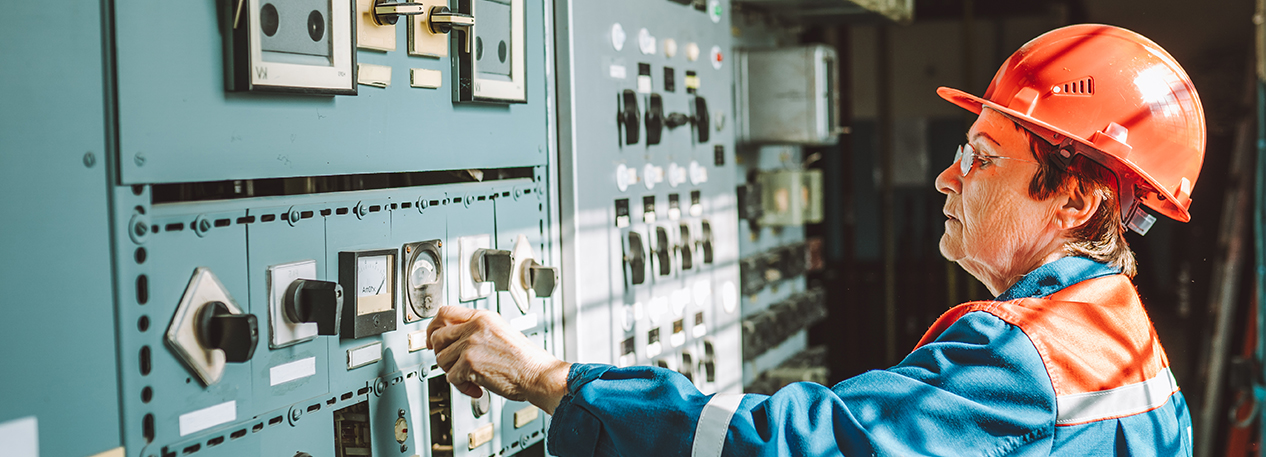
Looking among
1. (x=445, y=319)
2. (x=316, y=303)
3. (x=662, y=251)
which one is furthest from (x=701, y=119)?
(x=316, y=303)

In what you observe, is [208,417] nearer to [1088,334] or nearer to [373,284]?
[373,284]

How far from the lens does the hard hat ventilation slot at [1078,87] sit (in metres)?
1.83

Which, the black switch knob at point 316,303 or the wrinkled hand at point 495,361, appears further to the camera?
the wrinkled hand at point 495,361

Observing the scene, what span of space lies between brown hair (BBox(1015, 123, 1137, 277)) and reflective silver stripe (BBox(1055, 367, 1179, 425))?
0.86ft

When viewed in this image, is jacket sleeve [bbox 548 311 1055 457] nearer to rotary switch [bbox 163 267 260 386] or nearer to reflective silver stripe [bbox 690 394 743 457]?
reflective silver stripe [bbox 690 394 743 457]

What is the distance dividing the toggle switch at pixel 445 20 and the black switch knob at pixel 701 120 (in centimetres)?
159

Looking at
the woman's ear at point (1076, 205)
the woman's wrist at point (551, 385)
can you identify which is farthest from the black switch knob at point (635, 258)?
the woman's ear at point (1076, 205)

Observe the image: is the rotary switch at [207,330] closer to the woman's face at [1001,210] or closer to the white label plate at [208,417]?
the white label plate at [208,417]

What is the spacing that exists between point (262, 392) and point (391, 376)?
0.34 m

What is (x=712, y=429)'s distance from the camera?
A: 155cm

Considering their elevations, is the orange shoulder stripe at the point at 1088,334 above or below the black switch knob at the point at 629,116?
below

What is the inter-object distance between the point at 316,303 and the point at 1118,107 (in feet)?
4.94

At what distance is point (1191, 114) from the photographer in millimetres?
1853

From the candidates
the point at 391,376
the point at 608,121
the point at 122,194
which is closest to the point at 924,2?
the point at 608,121
